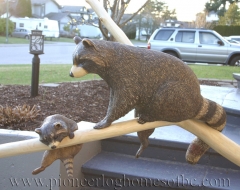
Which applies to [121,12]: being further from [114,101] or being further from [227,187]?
[114,101]

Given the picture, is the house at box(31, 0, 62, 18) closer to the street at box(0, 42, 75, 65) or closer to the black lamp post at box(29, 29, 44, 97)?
the street at box(0, 42, 75, 65)

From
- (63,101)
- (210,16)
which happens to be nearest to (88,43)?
(63,101)

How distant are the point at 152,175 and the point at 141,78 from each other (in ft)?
4.48

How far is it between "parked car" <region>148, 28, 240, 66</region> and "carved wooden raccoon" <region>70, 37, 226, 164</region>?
9.19 meters

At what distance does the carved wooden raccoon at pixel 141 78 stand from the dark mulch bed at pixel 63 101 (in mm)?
1932

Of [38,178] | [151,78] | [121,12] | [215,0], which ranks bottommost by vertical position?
[38,178]

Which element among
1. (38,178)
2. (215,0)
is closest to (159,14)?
(215,0)

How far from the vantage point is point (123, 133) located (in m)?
1.07

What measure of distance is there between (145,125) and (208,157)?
147 cm

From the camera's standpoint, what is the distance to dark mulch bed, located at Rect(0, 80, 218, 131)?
318cm

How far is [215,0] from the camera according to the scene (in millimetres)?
26062

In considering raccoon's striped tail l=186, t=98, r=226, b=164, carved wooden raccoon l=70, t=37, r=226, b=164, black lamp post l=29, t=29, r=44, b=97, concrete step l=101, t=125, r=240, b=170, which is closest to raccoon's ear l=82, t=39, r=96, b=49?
carved wooden raccoon l=70, t=37, r=226, b=164

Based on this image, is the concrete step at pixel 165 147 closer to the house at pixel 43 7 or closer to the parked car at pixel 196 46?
the parked car at pixel 196 46

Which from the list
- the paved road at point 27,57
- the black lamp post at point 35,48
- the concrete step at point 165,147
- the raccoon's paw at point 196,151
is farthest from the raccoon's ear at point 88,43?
the paved road at point 27,57
